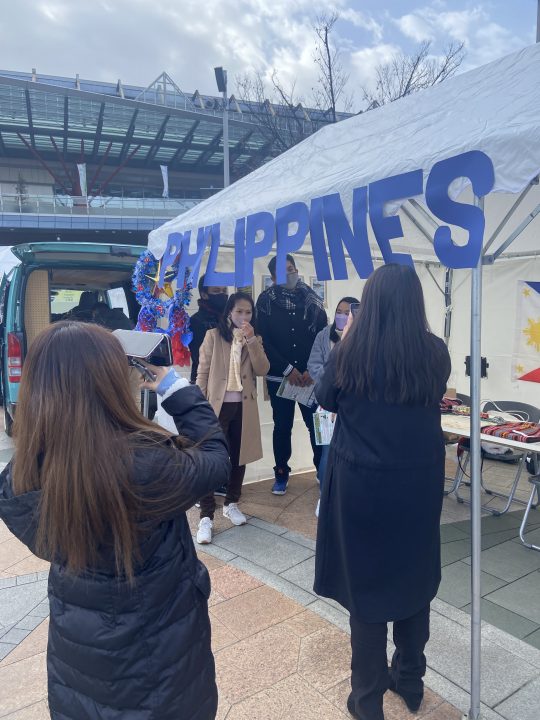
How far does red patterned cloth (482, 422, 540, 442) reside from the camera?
3.54 meters

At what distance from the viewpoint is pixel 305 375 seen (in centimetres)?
426

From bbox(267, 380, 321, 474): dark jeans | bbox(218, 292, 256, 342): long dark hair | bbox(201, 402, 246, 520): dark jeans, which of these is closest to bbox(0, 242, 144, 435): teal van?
bbox(218, 292, 256, 342): long dark hair

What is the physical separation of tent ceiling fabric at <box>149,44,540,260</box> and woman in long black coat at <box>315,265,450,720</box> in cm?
59

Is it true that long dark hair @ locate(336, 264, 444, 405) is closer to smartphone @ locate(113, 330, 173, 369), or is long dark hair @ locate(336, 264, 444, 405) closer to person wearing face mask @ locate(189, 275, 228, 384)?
smartphone @ locate(113, 330, 173, 369)

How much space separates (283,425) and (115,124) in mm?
25998

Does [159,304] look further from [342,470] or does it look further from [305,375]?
[342,470]

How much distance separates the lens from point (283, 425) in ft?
14.7

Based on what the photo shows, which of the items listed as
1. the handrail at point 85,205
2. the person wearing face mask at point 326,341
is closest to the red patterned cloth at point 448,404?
the person wearing face mask at point 326,341

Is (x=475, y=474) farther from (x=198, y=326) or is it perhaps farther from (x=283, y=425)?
(x=198, y=326)

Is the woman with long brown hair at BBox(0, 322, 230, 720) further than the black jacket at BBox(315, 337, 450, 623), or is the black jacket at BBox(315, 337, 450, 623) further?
the black jacket at BBox(315, 337, 450, 623)

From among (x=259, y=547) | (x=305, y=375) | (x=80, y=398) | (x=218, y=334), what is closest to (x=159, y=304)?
(x=218, y=334)

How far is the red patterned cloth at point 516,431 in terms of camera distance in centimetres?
354

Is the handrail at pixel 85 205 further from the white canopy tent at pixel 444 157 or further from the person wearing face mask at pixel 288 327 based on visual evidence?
the white canopy tent at pixel 444 157

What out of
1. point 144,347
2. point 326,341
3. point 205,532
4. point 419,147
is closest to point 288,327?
point 326,341
